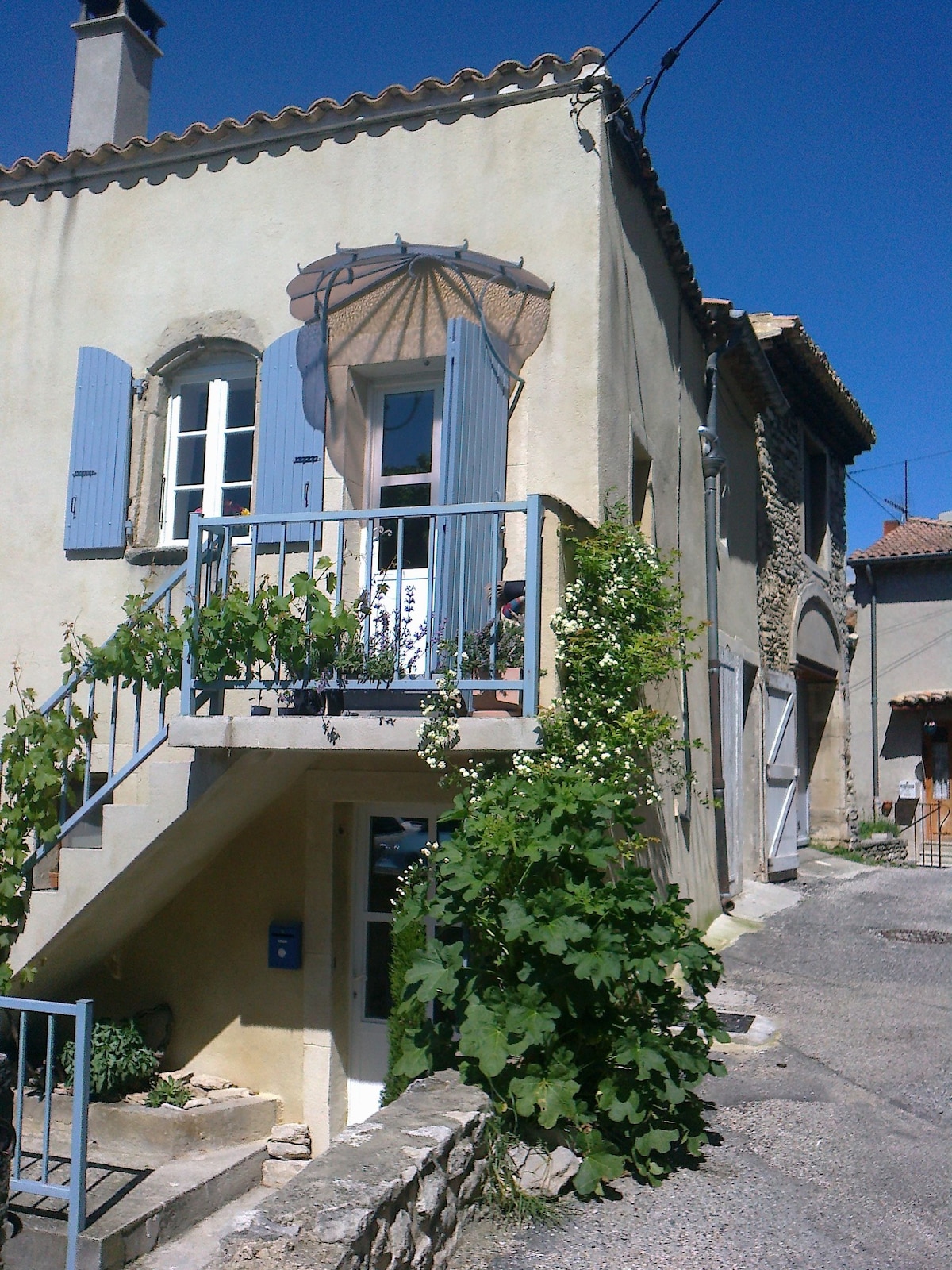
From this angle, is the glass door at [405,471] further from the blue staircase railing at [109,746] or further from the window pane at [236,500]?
the blue staircase railing at [109,746]

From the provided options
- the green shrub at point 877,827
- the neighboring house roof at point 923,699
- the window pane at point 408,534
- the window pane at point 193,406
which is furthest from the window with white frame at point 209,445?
the neighboring house roof at point 923,699

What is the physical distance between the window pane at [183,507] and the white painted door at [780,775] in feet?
19.8

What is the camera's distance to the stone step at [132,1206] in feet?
17.6

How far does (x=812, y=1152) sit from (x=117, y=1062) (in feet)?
13.4

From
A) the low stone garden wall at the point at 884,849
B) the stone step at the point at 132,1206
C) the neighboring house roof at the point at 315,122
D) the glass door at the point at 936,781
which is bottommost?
the stone step at the point at 132,1206

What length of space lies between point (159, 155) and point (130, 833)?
4753mm

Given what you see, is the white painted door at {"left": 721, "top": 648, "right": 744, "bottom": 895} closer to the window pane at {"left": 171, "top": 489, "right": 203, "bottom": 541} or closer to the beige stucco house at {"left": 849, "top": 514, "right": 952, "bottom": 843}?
the window pane at {"left": 171, "top": 489, "right": 203, "bottom": 541}

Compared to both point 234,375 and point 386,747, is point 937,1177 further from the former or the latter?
point 234,375

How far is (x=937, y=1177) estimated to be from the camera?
14.4ft

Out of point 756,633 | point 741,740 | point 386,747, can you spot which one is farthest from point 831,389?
point 386,747

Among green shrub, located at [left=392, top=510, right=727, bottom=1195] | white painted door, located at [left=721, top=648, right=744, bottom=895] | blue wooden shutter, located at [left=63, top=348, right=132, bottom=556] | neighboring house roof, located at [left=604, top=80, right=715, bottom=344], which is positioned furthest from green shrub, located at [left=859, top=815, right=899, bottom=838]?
green shrub, located at [left=392, top=510, right=727, bottom=1195]

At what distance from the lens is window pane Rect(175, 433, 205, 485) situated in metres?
7.66

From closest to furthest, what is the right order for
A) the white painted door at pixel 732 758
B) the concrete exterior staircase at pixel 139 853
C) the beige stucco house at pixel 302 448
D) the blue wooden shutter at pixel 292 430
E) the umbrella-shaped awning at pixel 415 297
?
the concrete exterior staircase at pixel 139 853
the beige stucco house at pixel 302 448
the umbrella-shaped awning at pixel 415 297
the blue wooden shutter at pixel 292 430
the white painted door at pixel 732 758

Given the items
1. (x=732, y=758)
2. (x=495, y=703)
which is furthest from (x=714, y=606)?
(x=495, y=703)
